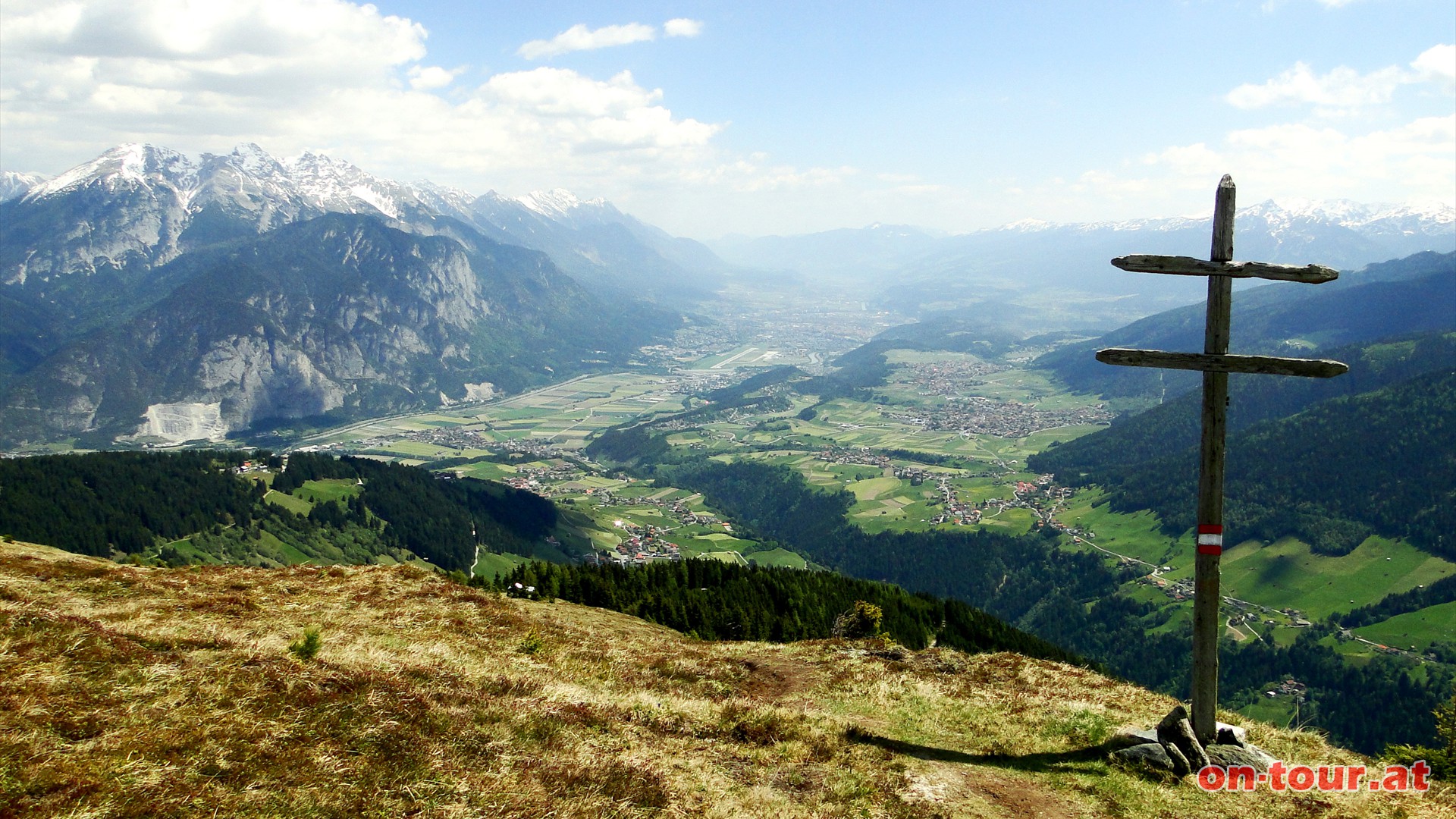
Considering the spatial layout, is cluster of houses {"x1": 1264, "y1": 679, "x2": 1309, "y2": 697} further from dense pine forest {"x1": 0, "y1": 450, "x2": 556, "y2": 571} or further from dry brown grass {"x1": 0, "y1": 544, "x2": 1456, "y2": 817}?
dense pine forest {"x1": 0, "y1": 450, "x2": 556, "y2": 571}

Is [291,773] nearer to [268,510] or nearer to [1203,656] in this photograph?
[1203,656]

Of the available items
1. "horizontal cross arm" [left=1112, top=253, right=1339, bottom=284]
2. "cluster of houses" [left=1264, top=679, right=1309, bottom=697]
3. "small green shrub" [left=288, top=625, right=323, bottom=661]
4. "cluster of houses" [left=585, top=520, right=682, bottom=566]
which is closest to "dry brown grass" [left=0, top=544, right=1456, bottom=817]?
"small green shrub" [left=288, top=625, right=323, bottom=661]

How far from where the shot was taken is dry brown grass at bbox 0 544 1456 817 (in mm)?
9883

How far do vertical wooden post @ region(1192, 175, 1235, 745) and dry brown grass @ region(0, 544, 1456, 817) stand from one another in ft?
8.65

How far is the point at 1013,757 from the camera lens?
17312mm

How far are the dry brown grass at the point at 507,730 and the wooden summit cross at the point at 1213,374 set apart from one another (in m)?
3.04

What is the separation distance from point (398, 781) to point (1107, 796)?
13678 millimetres

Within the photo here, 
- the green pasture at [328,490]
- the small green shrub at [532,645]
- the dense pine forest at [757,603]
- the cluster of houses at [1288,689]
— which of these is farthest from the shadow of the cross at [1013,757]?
the green pasture at [328,490]

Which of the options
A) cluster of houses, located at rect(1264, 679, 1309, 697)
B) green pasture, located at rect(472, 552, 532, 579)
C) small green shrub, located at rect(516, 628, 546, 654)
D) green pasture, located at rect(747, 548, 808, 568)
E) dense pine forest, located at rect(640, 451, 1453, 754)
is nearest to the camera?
small green shrub, located at rect(516, 628, 546, 654)

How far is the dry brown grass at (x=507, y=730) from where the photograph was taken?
9.88m

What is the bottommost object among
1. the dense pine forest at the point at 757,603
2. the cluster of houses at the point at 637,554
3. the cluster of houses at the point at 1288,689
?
the cluster of houses at the point at 1288,689

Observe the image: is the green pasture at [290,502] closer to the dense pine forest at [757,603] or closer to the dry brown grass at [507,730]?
the dense pine forest at [757,603]

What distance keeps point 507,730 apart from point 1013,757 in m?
11.9

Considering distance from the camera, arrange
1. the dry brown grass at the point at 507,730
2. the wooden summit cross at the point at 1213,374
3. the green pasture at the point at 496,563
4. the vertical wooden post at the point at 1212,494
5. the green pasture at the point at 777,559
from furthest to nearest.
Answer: the green pasture at the point at 777,559 < the green pasture at the point at 496,563 < the vertical wooden post at the point at 1212,494 < the wooden summit cross at the point at 1213,374 < the dry brown grass at the point at 507,730
